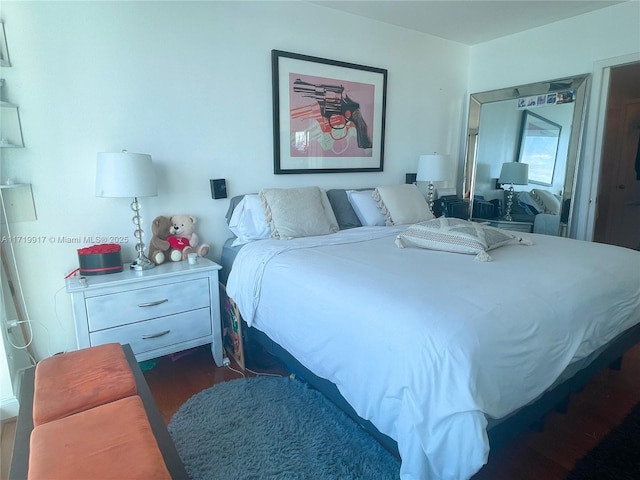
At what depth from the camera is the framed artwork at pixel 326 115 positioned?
8.89 feet

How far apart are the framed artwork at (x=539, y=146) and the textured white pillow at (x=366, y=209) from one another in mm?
1634

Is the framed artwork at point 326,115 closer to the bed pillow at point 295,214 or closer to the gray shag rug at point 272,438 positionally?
the bed pillow at point 295,214

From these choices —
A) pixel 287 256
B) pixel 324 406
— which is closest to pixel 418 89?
pixel 287 256

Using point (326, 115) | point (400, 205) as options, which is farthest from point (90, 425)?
point (326, 115)

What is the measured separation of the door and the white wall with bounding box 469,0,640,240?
5.15 feet

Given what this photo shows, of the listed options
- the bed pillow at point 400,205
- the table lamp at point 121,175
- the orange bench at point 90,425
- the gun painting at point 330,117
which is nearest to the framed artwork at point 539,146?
the bed pillow at point 400,205

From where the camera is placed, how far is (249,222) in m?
2.42

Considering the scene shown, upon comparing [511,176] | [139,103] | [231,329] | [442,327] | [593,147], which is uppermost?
[139,103]

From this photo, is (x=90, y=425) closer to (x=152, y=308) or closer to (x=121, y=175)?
(x=152, y=308)

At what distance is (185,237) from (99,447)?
1570 millimetres

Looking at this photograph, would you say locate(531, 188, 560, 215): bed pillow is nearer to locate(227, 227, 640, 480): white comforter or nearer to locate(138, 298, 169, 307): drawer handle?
locate(227, 227, 640, 480): white comforter

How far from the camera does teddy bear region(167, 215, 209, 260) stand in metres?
2.33

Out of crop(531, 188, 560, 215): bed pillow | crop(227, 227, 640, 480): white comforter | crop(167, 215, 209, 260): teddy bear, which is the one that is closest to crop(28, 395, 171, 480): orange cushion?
crop(227, 227, 640, 480): white comforter

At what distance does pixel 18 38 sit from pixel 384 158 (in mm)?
2618
